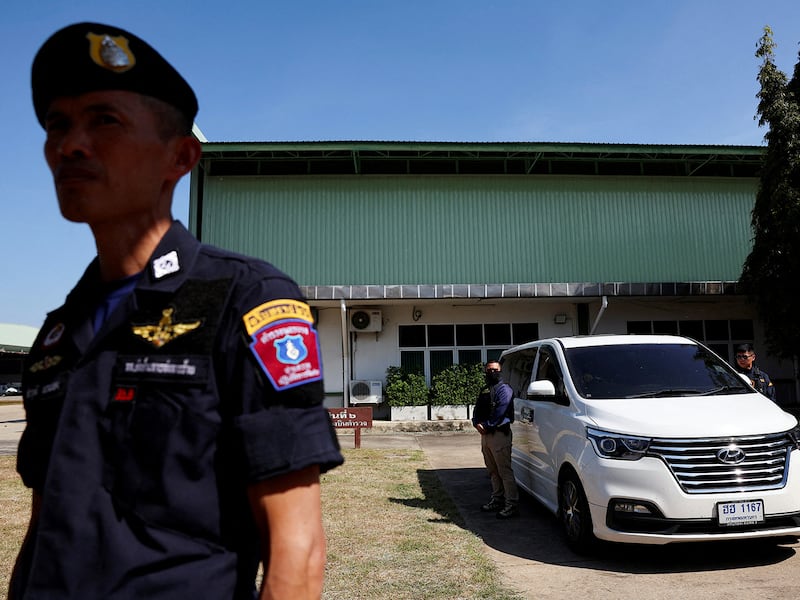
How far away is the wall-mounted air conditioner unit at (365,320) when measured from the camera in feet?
56.9

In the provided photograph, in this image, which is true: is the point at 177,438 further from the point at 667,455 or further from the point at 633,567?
the point at 633,567

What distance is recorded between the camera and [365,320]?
57.2 ft

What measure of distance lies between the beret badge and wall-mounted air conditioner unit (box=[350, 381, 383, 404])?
1585 cm

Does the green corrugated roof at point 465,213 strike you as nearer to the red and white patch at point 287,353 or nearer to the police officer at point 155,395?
the police officer at point 155,395

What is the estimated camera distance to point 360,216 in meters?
19.0

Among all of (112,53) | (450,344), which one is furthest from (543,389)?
(450,344)

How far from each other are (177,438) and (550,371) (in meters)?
6.03

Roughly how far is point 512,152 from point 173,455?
19.1 m

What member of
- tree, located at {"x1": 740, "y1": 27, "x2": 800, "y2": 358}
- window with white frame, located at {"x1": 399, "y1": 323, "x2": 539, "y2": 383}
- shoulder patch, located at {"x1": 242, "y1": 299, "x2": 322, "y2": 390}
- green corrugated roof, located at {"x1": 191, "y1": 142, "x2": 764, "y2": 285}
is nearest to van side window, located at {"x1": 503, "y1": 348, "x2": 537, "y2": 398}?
shoulder patch, located at {"x1": 242, "y1": 299, "x2": 322, "y2": 390}

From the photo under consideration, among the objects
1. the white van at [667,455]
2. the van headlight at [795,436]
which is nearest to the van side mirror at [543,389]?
the white van at [667,455]

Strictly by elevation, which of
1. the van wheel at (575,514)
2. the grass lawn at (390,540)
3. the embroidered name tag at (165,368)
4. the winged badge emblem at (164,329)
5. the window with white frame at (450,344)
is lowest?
the grass lawn at (390,540)

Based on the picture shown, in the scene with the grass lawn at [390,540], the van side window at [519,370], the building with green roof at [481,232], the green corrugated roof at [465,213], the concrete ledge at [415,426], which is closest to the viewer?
the grass lawn at [390,540]

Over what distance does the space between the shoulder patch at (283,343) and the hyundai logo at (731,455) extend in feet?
15.2

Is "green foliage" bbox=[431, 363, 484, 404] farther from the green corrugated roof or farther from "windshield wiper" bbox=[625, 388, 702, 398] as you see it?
"windshield wiper" bbox=[625, 388, 702, 398]
